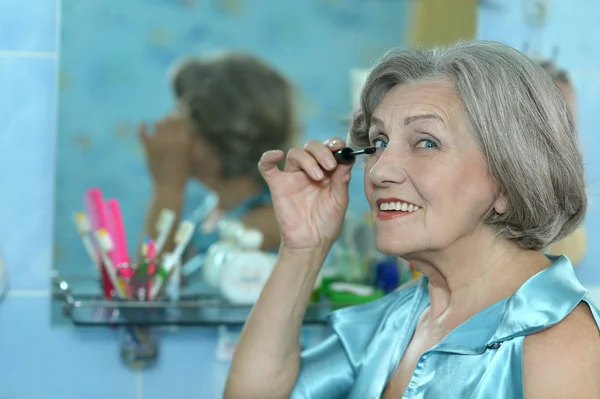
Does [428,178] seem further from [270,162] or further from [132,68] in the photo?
[132,68]

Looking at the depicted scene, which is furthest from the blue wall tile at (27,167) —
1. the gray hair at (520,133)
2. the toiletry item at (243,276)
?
the gray hair at (520,133)

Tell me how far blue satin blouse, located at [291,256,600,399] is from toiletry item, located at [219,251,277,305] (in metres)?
0.33

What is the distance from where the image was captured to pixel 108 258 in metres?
1.74

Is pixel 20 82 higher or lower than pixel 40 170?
higher

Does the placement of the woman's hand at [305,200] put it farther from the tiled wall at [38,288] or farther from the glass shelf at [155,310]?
the tiled wall at [38,288]

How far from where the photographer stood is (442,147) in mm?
1263

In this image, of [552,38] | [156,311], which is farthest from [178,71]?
[552,38]

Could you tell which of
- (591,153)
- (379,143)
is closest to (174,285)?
(379,143)

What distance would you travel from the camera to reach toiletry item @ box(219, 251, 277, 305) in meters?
1.80

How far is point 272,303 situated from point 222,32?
62 centimetres

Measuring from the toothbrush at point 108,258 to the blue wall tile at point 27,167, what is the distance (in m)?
0.16

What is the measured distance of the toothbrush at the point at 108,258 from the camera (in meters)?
1.73

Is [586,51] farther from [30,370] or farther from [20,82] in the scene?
[30,370]

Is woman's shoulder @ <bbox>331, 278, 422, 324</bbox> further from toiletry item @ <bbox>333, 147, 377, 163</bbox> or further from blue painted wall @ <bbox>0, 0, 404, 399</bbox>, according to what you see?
blue painted wall @ <bbox>0, 0, 404, 399</bbox>
